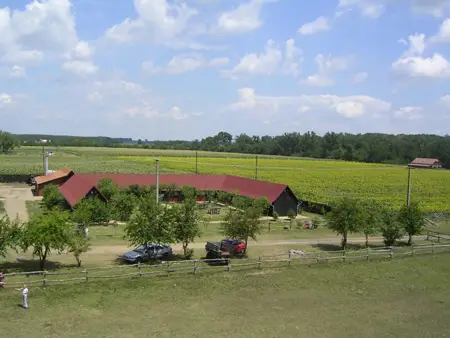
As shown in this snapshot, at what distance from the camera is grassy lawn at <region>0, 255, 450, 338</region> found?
20.1m

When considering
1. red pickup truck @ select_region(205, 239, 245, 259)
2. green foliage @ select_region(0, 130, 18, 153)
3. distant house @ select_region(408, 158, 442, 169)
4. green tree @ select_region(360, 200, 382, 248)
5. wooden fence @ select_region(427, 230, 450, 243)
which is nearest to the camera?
red pickup truck @ select_region(205, 239, 245, 259)

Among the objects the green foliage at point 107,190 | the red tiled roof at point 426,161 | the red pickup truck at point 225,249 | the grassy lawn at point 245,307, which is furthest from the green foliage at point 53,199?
the red tiled roof at point 426,161

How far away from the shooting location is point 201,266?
3042cm

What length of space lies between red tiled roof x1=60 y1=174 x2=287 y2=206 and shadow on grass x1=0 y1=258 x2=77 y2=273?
1843 centimetres

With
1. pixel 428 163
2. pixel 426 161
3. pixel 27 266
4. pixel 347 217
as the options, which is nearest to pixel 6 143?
pixel 426 161

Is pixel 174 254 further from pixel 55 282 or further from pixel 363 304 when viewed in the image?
pixel 363 304

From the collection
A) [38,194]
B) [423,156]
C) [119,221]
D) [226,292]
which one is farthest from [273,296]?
[423,156]

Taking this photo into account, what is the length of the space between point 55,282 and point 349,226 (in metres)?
22.1

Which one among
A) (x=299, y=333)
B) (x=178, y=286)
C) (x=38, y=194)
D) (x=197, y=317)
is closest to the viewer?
(x=299, y=333)

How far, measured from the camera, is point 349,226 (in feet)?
121

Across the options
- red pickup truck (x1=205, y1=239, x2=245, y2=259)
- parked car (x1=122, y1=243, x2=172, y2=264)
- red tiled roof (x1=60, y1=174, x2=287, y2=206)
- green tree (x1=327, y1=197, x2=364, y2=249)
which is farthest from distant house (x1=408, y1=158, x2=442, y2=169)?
parked car (x1=122, y1=243, x2=172, y2=264)

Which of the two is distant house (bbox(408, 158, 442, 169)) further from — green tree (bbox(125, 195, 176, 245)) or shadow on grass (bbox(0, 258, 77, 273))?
shadow on grass (bbox(0, 258, 77, 273))

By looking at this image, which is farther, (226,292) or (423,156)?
(423,156)

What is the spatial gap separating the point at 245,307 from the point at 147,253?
1027 cm
